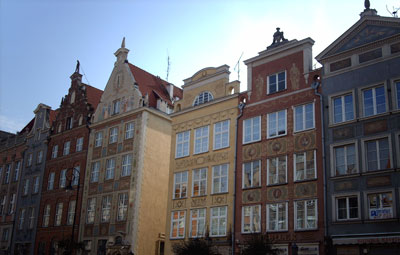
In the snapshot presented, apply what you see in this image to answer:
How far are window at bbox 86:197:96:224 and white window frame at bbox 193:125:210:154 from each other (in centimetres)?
1060

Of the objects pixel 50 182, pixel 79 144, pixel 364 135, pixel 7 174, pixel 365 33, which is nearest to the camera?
pixel 364 135

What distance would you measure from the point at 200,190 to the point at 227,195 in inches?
90.0

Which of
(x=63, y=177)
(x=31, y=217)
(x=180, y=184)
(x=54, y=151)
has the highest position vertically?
(x=54, y=151)

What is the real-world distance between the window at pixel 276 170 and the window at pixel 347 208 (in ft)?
11.1

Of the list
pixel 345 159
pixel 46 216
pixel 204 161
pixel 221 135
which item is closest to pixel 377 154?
pixel 345 159

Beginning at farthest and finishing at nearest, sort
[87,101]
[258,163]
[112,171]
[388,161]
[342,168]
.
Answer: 1. [87,101]
2. [112,171]
3. [258,163]
4. [342,168]
5. [388,161]

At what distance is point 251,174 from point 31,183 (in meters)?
25.5

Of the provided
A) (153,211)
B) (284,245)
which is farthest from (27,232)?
(284,245)

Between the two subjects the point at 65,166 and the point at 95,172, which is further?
the point at 65,166

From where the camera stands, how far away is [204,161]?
2991 cm

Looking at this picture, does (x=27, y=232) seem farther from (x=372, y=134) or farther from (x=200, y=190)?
(x=372, y=134)

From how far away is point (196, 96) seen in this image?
32.1 metres

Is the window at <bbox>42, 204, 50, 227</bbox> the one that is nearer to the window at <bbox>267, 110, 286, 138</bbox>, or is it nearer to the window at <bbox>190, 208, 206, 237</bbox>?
the window at <bbox>190, 208, 206, 237</bbox>

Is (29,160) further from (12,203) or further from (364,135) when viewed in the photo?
(364,135)
